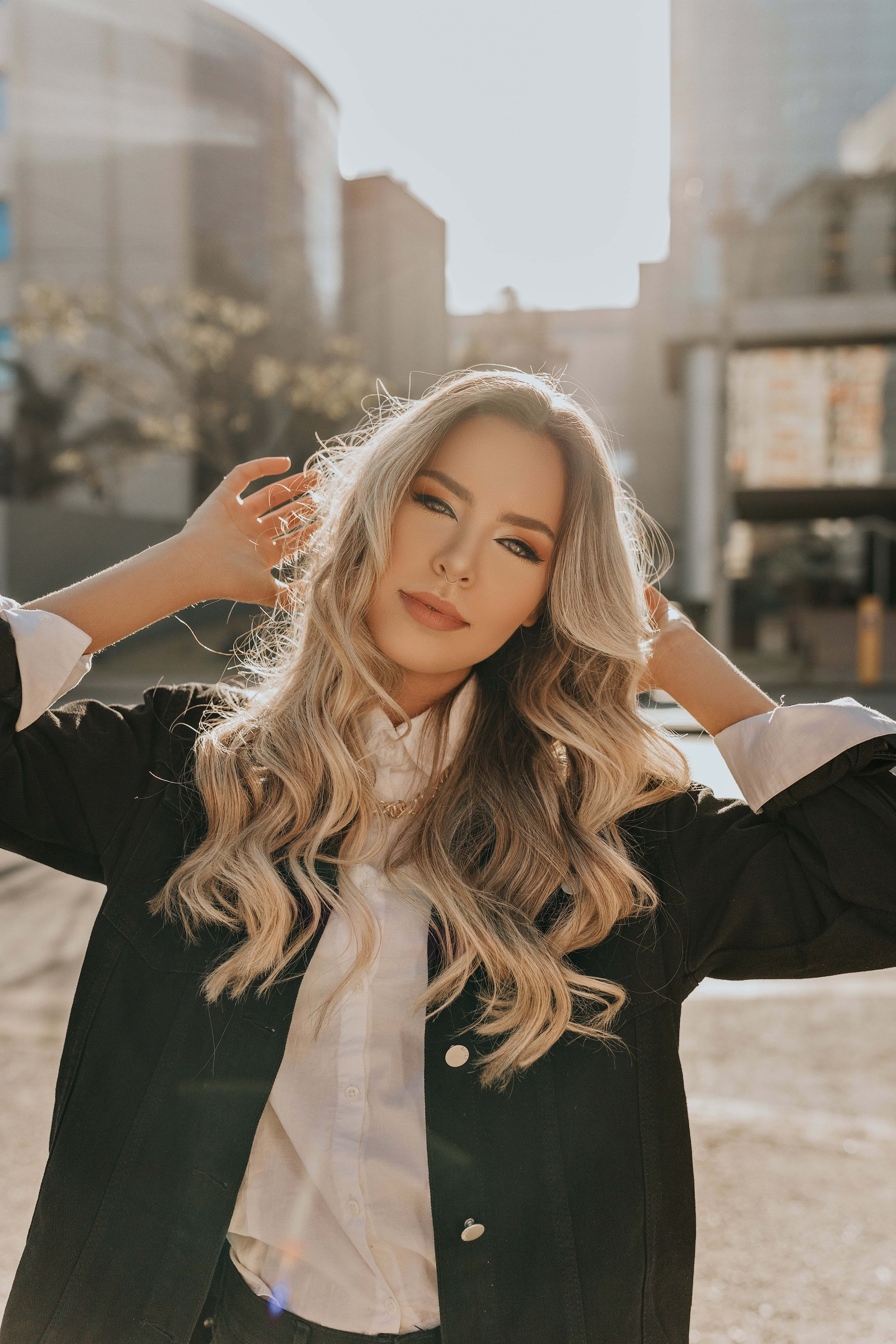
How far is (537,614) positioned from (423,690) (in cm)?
28

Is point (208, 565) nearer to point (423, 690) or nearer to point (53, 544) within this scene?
point (423, 690)

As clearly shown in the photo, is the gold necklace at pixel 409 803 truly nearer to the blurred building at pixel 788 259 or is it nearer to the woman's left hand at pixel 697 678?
the woman's left hand at pixel 697 678

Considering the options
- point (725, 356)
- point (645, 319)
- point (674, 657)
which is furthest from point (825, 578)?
point (674, 657)

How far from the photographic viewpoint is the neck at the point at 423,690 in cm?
199

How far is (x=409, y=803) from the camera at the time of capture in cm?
192

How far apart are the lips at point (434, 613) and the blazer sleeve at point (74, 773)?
474 mm

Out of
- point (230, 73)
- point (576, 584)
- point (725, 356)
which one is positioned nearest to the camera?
point (576, 584)

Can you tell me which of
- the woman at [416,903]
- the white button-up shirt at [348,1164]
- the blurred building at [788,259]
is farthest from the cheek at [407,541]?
the blurred building at [788,259]

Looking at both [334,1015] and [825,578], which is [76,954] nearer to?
[334,1015]

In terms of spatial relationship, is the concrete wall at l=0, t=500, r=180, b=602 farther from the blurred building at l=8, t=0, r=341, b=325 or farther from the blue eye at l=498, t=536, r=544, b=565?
the blue eye at l=498, t=536, r=544, b=565

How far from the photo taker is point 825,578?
81.3 ft

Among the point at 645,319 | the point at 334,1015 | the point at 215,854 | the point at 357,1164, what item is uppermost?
the point at 645,319

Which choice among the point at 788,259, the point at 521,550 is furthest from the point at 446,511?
the point at 788,259

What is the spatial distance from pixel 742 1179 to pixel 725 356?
13.3 m
